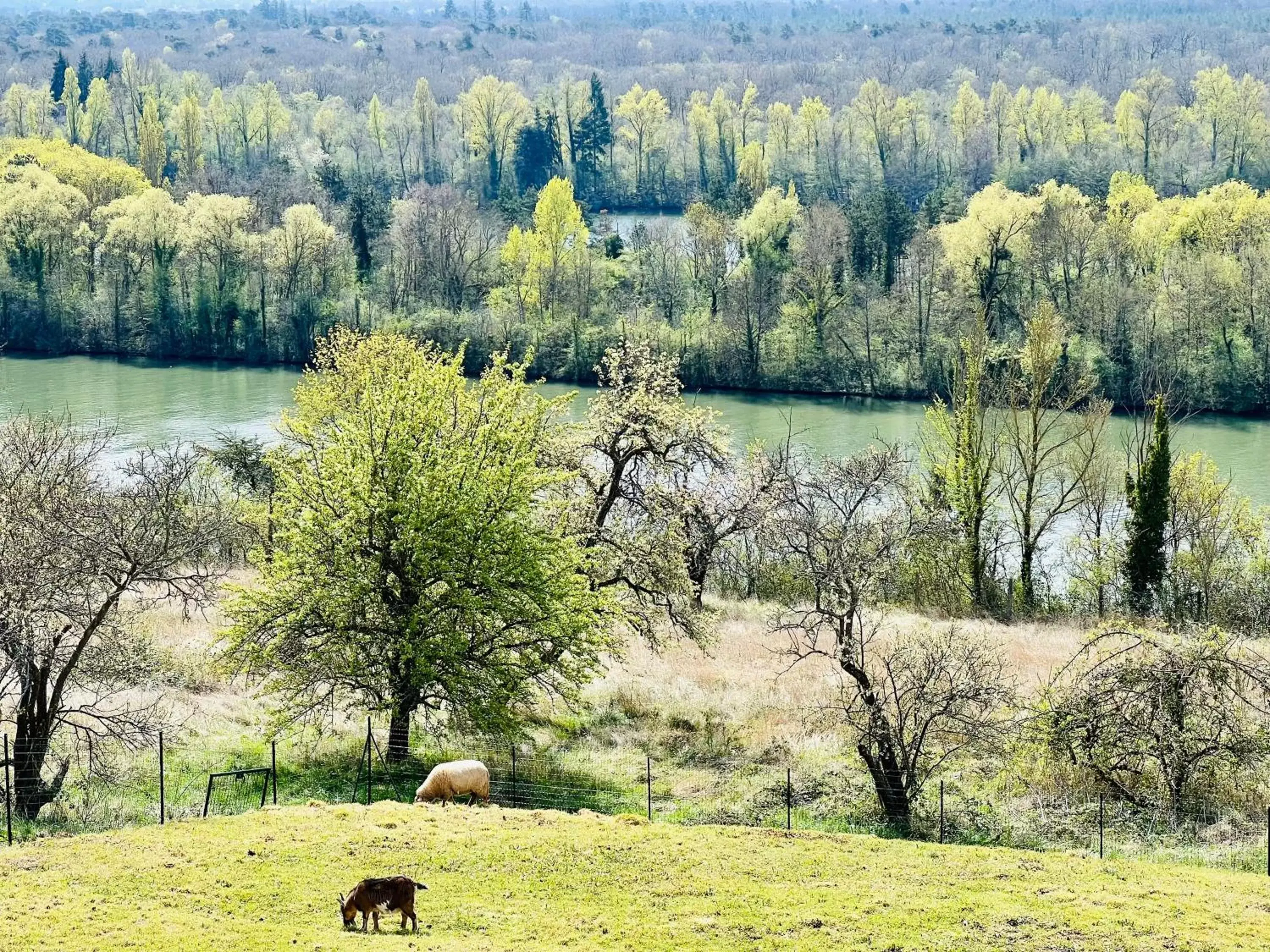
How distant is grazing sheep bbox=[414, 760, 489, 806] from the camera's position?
23.3 meters

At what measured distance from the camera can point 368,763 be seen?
25844 millimetres

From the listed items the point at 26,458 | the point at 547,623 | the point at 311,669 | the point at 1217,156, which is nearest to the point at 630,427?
the point at 547,623

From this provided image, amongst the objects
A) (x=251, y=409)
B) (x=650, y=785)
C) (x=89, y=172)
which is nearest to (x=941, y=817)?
(x=650, y=785)

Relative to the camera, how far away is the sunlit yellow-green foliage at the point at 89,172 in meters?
97.0

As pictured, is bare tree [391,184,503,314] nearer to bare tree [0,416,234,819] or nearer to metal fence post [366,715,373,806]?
bare tree [0,416,234,819]

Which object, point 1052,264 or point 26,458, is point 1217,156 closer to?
point 1052,264

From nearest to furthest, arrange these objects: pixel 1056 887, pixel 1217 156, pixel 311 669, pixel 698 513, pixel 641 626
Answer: pixel 1056 887
pixel 311 669
pixel 641 626
pixel 698 513
pixel 1217 156

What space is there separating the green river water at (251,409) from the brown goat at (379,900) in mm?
43796

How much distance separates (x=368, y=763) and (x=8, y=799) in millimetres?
6973

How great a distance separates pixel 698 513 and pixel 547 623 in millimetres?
13732

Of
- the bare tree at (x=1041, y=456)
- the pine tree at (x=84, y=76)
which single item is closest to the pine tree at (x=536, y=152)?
the pine tree at (x=84, y=76)

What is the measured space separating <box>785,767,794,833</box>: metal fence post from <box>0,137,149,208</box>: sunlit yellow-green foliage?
7876 cm

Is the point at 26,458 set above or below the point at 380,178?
below

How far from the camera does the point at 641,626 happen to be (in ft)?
102
